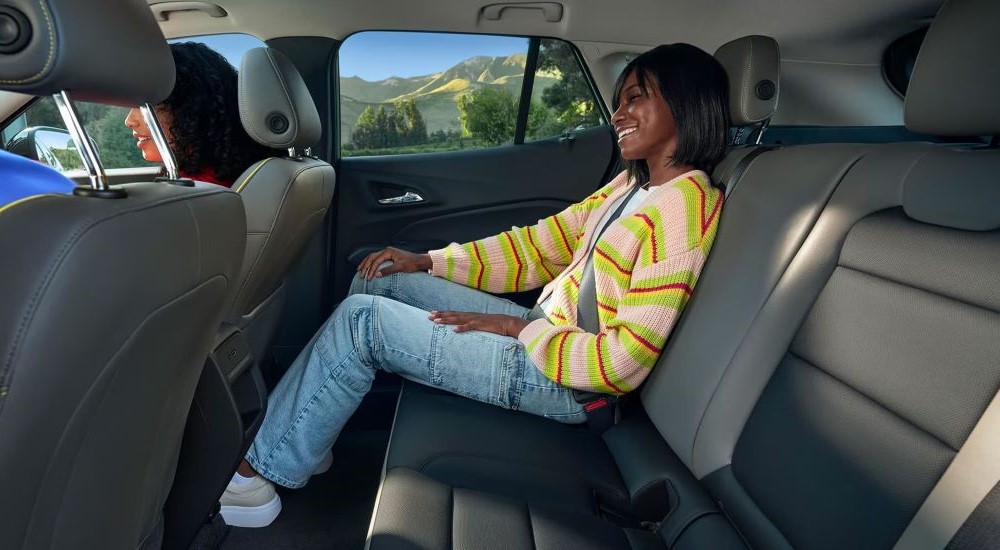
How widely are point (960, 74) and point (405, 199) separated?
187cm

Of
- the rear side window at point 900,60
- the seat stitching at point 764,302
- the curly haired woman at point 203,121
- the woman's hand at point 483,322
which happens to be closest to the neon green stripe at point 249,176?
the curly haired woman at point 203,121

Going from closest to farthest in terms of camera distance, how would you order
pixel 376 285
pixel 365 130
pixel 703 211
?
pixel 703 211, pixel 376 285, pixel 365 130

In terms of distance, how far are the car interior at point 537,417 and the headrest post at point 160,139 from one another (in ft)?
0.14

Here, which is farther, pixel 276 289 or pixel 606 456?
pixel 276 289

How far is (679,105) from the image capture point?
152cm

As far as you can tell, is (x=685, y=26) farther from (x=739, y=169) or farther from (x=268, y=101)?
(x=268, y=101)

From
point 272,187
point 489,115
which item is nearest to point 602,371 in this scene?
point 272,187

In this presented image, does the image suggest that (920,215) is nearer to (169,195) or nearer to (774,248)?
(774,248)

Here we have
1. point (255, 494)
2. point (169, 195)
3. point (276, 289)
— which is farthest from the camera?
point (276, 289)

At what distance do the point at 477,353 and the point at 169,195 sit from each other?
2.71 feet

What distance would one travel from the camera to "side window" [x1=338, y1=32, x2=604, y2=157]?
93.1 inches

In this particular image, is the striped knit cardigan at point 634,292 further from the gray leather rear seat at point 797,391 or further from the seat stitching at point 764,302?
the seat stitching at point 764,302

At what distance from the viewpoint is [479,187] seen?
2.50 meters

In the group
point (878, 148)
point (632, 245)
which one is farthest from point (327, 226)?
point (878, 148)
